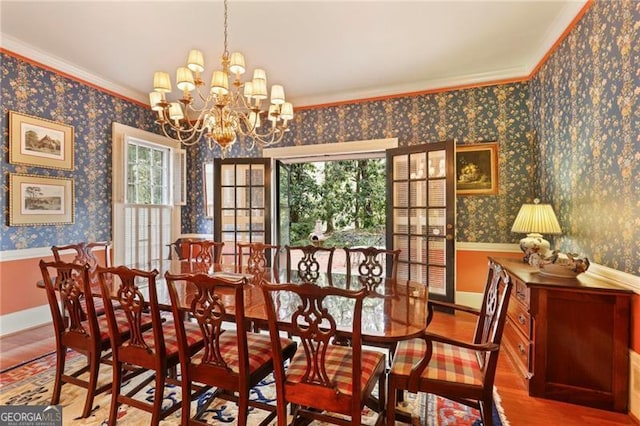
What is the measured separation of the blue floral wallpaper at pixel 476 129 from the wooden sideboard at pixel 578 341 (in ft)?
5.26

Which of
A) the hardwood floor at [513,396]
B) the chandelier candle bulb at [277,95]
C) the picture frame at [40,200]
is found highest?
the chandelier candle bulb at [277,95]

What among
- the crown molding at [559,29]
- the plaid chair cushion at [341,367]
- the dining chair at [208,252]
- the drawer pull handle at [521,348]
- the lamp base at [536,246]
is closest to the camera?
the plaid chair cushion at [341,367]

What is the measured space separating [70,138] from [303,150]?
281 cm

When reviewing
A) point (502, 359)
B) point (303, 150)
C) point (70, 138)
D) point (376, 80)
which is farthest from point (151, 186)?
point (502, 359)

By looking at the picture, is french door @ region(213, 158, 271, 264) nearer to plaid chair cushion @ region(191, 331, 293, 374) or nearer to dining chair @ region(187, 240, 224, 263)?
A: dining chair @ region(187, 240, 224, 263)

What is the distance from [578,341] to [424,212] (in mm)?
2028

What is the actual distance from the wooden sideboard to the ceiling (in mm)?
2147

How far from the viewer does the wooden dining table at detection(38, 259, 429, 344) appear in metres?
1.44

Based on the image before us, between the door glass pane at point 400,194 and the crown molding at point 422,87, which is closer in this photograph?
Result: the crown molding at point 422,87

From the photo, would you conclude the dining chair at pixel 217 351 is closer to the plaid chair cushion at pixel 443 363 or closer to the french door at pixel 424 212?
the plaid chair cushion at pixel 443 363

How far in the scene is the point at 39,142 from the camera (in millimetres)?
3322

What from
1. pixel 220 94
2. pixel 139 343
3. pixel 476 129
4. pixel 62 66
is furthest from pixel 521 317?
pixel 62 66

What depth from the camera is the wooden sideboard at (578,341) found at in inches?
76.9

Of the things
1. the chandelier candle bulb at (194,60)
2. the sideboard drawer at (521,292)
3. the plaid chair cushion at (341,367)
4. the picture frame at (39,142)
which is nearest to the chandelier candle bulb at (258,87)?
the chandelier candle bulb at (194,60)
